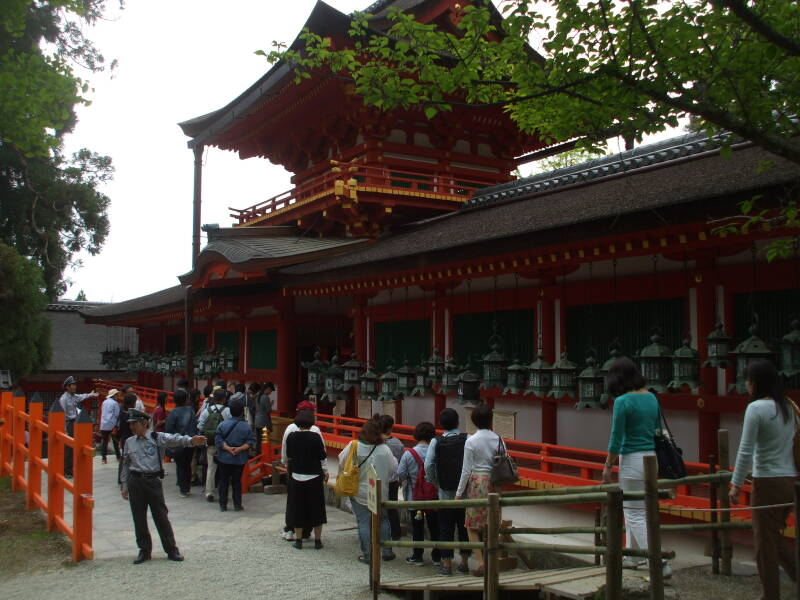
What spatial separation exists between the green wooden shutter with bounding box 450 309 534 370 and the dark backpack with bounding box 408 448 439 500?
3496 mm

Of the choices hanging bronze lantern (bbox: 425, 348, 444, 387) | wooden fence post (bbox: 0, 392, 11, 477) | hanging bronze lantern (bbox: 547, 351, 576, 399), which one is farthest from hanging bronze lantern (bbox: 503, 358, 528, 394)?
wooden fence post (bbox: 0, 392, 11, 477)

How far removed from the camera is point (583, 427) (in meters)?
10.0

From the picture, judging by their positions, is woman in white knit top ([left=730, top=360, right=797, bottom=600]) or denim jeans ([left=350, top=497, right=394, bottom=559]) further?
denim jeans ([left=350, top=497, right=394, bottom=559])

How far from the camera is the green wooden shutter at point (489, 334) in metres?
10.9

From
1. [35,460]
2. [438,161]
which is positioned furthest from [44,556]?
[438,161]

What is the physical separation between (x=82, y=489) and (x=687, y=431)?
6793 millimetres

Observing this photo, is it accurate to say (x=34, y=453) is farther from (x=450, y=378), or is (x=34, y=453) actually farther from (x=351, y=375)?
(x=450, y=378)

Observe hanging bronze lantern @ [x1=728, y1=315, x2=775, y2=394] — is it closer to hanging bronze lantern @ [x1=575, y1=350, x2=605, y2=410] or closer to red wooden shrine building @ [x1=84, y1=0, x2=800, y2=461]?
red wooden shrine building @ [x1=84, y1=0, x2=800, y2=461]

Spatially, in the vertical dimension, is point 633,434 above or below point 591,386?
below

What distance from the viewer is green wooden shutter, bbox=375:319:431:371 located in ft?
42.7

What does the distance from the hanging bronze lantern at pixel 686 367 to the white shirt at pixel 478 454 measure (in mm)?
2474

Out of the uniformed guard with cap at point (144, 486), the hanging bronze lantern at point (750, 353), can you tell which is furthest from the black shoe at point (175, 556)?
the hanging bronze lantern at point (750, 353)

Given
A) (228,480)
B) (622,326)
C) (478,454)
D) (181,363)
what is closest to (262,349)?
(181,363)

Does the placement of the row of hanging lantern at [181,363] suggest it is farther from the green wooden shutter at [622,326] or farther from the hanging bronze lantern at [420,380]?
the green wooden shutter at [622,326]
